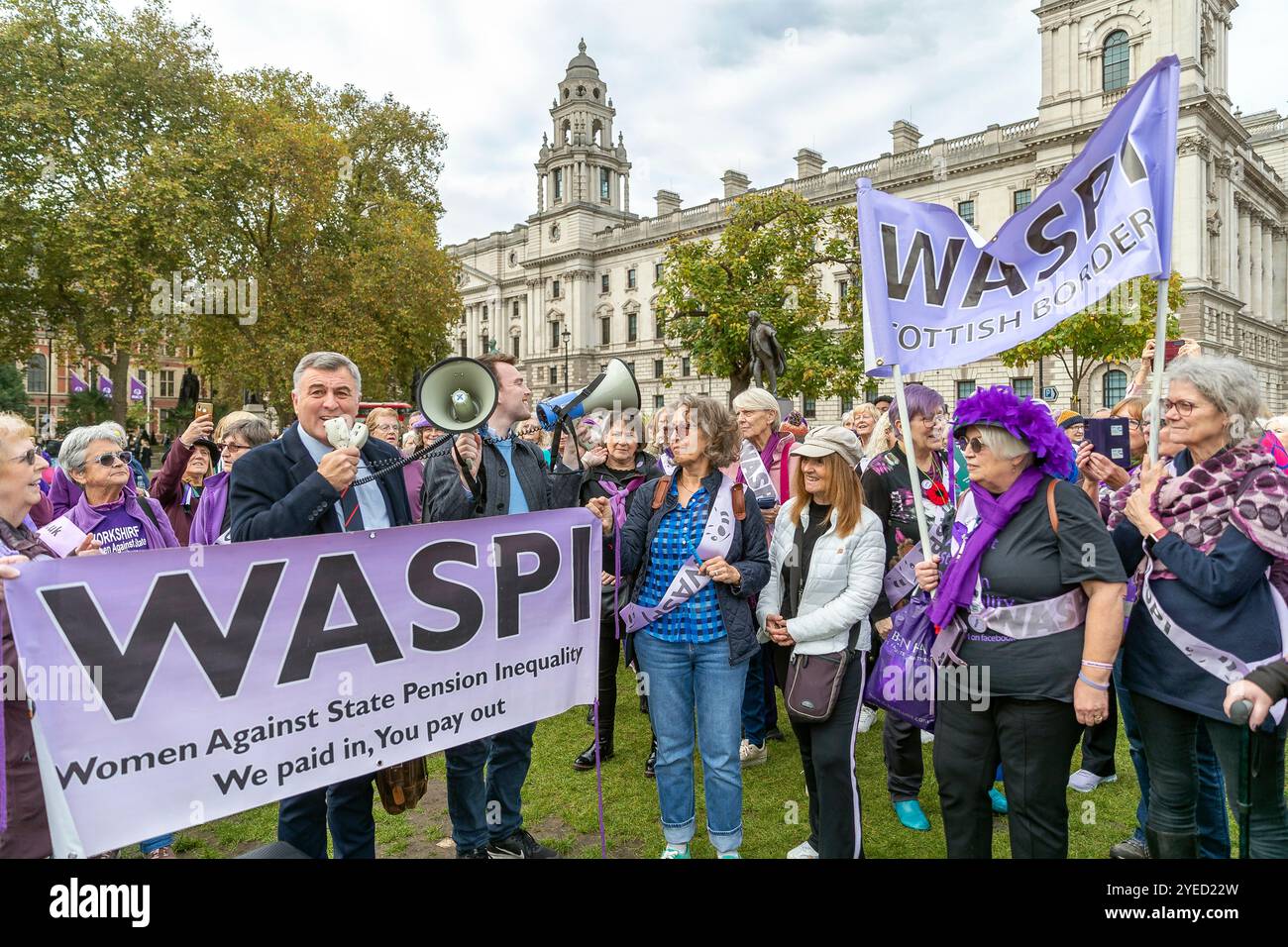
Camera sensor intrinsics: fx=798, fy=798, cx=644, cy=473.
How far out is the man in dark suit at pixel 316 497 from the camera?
2884 mm

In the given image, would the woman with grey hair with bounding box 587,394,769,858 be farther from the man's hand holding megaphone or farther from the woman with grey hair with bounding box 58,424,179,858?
the woman with grey hair with bounding box 58,424,179,858

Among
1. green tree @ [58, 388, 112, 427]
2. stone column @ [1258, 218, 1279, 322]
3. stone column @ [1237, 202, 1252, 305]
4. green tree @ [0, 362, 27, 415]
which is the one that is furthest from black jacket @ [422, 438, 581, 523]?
stone column @ [1258, 218, 1279, 322]

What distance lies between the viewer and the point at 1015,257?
364 centimetres

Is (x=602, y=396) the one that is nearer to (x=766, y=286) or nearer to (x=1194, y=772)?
(x=1194, y=772)

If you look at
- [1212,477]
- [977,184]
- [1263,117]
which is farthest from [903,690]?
[1263,117]

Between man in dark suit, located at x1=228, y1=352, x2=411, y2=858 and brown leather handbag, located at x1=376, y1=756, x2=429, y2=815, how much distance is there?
0.13 meters

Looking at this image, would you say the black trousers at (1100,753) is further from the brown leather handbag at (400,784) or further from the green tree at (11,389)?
the green tree at (11,389)

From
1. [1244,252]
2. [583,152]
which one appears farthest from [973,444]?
[583,152]

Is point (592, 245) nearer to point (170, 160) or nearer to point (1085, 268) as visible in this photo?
point (170, 160)

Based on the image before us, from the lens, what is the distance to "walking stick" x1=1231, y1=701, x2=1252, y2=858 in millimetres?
2533

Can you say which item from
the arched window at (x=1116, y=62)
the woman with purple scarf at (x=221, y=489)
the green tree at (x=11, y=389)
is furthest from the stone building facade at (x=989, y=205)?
the green tree at (x=11, y=389)

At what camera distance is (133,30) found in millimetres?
23766

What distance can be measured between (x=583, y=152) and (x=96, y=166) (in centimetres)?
5786

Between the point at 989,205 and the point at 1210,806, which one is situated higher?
the point at 989,205
